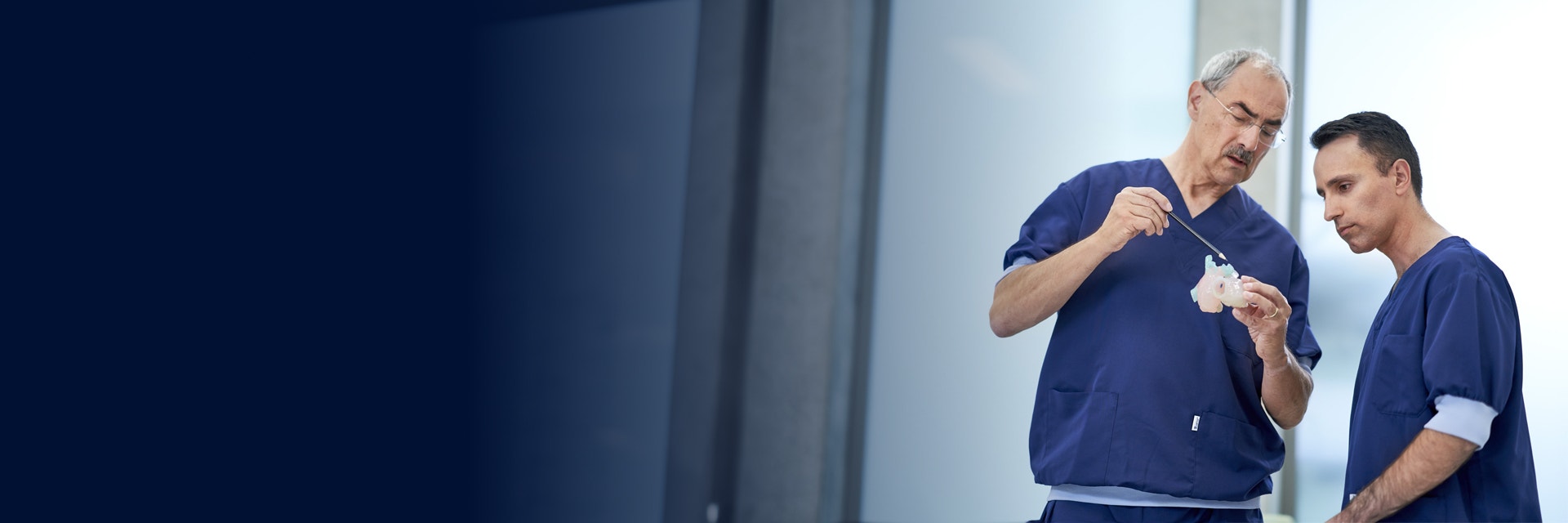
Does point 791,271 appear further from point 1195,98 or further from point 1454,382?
point 1454,382

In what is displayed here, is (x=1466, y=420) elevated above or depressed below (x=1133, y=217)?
below

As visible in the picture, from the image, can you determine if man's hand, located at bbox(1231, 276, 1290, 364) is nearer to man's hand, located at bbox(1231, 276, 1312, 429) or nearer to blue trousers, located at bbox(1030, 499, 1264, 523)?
man's hand, located at bbox(1231, 276, 1312, 429)

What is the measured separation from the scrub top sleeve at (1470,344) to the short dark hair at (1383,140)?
0.20 metres

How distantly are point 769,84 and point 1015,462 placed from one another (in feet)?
4.21

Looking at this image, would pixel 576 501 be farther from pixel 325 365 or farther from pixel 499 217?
pixel 325 365

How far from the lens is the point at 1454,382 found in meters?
1.46

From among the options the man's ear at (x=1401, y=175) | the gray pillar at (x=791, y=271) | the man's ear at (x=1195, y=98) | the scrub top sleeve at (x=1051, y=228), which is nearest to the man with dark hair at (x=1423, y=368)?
the man's ear at (x=1401, y=175)

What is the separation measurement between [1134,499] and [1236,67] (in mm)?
697

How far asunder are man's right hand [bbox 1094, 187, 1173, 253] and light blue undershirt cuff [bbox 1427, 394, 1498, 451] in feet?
1.39

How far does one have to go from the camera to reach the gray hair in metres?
1.79

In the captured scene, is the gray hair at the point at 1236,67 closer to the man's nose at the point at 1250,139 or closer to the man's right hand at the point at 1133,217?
the man's nose at the point at 1250,139

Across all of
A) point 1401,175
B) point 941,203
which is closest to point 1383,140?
point 1401,175

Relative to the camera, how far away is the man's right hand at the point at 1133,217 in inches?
62.6

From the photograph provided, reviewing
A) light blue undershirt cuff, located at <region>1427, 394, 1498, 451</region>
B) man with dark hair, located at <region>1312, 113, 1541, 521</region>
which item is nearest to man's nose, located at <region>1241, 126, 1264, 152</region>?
man with dark hair, located at <region>1312, 113, 1541, 521</region>
